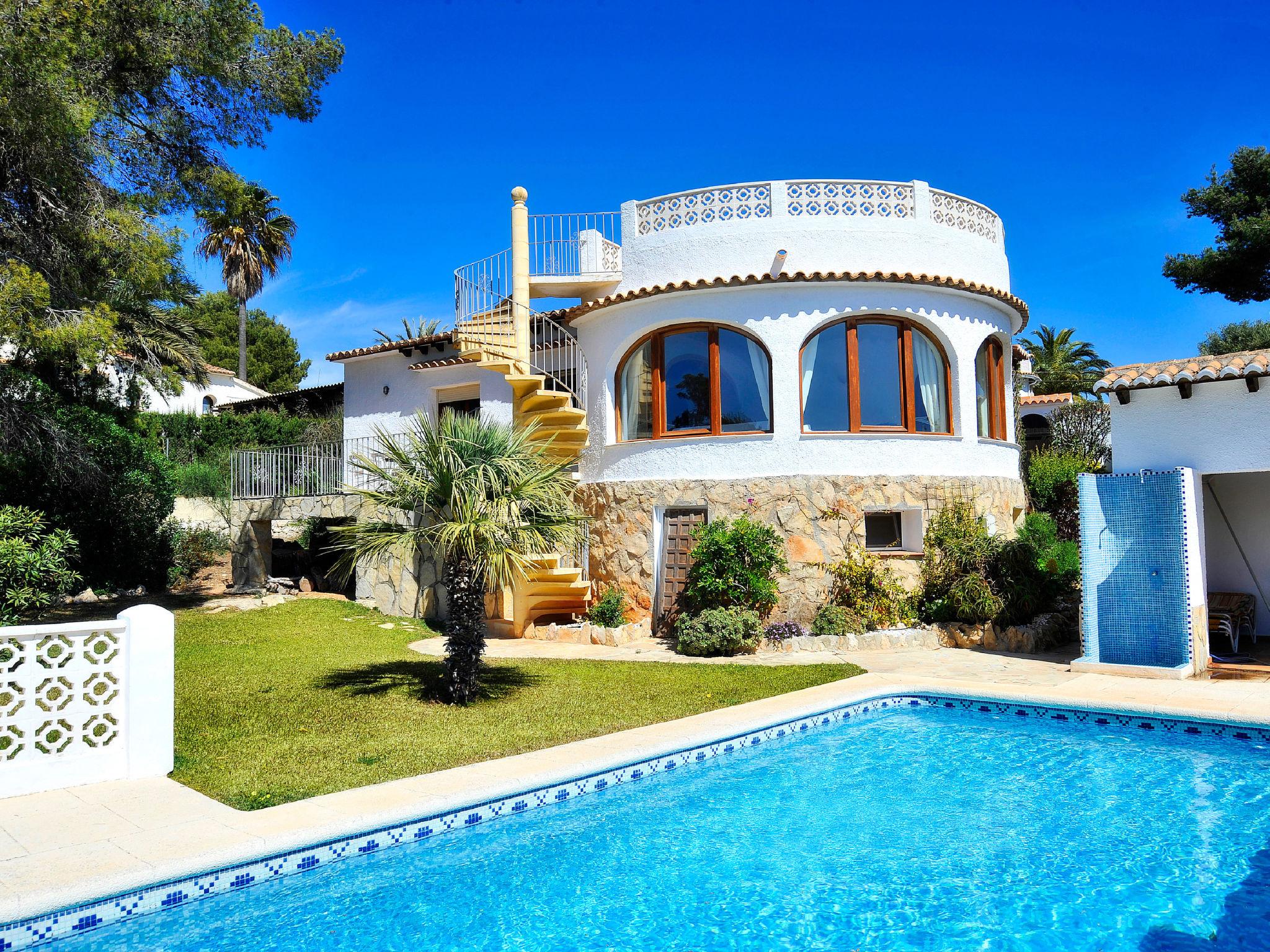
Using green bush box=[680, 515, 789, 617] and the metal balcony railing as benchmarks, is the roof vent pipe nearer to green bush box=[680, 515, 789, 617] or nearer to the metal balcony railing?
the metal balcony railing

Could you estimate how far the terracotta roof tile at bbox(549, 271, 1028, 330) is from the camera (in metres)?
15.0

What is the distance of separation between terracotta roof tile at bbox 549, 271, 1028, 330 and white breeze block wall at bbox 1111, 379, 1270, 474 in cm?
435

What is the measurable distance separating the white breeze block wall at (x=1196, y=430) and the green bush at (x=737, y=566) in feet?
17.0

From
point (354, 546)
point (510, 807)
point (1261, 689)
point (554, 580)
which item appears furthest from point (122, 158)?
point (1261, 689)

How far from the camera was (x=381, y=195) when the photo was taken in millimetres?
22609

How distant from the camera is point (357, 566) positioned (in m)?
18.4

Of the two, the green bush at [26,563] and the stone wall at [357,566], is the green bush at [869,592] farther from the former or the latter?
the green bush at [26,563]

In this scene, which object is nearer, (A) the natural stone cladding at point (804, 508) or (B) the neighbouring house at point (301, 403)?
(A) the natural stone cladding at point (804, 508)

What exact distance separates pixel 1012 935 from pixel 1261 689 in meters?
6.97

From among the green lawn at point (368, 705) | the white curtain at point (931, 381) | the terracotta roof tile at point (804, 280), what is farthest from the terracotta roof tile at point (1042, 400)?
the green lawn at point (368, 705)

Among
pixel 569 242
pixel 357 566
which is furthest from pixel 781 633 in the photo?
pixel 357 566

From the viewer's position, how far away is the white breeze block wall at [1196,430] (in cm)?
1108

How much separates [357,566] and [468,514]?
9.93 meters

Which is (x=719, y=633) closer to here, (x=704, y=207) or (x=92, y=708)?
(x=704, y=207)
